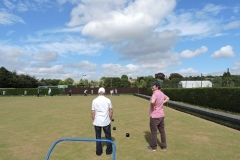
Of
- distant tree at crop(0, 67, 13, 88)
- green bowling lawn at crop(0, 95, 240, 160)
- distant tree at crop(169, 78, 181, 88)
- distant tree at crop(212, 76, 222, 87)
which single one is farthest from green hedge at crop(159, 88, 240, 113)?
distant tree at crop(0, 67, 13, 88)

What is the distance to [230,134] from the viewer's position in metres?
7.61

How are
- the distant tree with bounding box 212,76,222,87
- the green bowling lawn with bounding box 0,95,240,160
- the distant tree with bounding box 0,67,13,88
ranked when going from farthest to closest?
the distant tree with bounding box 0,67,13,88 → the distant tree with bounding box 212,76,222,87 → the green bowling lawn with bounding box 0,95,240,160

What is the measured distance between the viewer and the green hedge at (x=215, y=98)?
12383 mm

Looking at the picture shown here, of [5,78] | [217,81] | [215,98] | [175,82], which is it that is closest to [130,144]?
[215,98]

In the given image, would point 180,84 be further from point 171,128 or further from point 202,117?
point 171,128

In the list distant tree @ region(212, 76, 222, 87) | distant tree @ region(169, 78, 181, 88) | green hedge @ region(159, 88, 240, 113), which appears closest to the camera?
green hedge @ region(159, 88, 240, 113)

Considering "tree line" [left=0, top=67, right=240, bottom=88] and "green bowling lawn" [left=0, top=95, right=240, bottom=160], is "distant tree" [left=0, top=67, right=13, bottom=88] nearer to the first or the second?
"tree line" [left=0, top=67, right=240, bottom=88]

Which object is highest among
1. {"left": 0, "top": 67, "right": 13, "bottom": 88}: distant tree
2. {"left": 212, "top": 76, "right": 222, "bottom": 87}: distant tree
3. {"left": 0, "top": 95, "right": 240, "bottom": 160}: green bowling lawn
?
{"left": 0, "top": 67, "right": 13, "bottom": 88}: distant tree

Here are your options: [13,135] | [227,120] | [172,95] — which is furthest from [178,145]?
[172,95]

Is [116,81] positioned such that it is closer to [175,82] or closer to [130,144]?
[175,82]

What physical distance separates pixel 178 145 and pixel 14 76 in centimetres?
8230

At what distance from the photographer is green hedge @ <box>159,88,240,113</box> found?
1238 cm

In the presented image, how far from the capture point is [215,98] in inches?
577

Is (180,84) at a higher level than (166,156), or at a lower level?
higher
